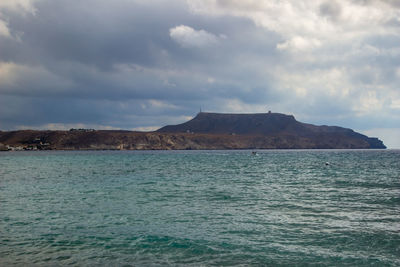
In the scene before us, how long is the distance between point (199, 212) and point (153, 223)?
3.92 m

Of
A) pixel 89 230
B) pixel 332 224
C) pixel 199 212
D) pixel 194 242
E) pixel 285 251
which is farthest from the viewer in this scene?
pixel 199 212

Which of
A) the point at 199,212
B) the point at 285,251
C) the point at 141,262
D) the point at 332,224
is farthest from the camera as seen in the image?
the point at 199,212

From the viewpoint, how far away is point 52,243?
15203 millimetres

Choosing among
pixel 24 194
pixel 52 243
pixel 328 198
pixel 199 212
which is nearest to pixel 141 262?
pixel 52 243

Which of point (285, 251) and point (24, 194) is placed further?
point (24, 194)

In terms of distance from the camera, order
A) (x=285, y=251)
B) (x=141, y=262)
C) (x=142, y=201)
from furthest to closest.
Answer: (x=142, y=201) < (x=285, y=251) < (x=141, y=262)

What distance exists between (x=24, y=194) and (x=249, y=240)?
80.7 ft

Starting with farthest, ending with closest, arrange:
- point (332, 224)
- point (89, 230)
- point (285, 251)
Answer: point (332, 224)
point (89, 230)
point (285, 251)

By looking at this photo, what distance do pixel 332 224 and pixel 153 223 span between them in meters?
10.1

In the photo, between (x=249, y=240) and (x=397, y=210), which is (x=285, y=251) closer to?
(x=249, y=240)

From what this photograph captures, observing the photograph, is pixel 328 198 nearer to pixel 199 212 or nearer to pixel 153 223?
pixel 199 212

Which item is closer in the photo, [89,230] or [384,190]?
[89,230]

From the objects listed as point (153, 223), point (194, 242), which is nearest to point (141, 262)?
point (194, 242)

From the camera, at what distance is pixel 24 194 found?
1234 inches
